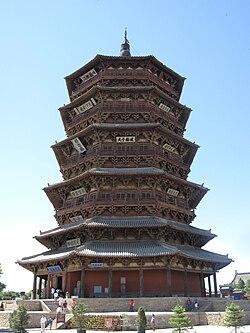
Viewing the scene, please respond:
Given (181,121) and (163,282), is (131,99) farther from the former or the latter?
(163,282)

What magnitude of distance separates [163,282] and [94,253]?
231 inches

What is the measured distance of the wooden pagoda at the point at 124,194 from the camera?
27.1m

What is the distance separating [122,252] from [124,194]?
5.24 meters

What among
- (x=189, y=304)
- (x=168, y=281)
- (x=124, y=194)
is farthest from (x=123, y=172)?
(x=189, y=304)

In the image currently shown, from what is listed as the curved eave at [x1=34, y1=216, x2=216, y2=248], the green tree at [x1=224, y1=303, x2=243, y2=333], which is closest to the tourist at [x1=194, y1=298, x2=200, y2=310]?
the curved eave at [x1=34, y1=216, x2=216, y2=248]

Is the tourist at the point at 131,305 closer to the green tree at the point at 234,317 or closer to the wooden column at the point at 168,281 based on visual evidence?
the wooden column at the point at 168,281

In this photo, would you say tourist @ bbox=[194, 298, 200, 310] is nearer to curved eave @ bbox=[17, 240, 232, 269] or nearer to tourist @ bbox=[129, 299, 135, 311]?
curved eave @ bbox=[17, 240, 232, 269]

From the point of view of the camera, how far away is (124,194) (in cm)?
2973

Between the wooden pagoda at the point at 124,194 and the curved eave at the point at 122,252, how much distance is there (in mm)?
Result: 72

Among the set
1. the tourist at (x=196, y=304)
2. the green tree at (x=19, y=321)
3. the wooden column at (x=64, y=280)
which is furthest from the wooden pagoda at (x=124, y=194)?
the green tree at (x=19, y=321)

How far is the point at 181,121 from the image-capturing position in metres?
38.8

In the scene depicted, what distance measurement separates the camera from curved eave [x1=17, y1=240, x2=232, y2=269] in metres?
25.5

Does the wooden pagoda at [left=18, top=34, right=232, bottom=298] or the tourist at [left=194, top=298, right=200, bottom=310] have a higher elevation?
the wooden pagoda at [left=18, top=34, right=232, bottom=298]

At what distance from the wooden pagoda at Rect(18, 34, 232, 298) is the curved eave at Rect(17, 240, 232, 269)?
0.24ft
